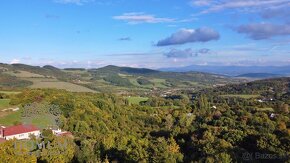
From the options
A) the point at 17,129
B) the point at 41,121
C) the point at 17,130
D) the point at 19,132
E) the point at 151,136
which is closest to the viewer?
the point at 19,132

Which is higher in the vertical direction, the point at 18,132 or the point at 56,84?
the point at 56,84

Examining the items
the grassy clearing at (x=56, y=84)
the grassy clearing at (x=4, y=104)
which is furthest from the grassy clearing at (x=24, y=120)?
the grassy clearing at (x=56, y=84)

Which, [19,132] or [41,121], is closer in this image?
[19,132]

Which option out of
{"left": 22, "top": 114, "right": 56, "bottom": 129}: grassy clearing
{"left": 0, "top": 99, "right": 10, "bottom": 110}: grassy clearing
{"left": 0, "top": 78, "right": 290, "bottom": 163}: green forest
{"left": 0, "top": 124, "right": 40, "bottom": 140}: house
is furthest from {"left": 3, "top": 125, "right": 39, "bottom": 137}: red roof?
{"left": 0, "top": 99, "right": 10, "bottom": 110}: grassy clearing

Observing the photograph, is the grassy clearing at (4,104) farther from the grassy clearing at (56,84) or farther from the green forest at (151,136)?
the grassy clearing at (56,84)

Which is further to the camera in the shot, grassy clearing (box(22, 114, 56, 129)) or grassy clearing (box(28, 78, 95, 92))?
grassy clearing (box(28, 78, 95, 92))

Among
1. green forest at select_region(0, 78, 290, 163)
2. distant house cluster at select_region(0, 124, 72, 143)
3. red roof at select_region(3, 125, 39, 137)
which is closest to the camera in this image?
green forest at select_region(0, 78, 290, 163)

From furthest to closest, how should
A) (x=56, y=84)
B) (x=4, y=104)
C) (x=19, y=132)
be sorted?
(x=56, y=84) < (x=4, y=104) < (x=19, y=132)

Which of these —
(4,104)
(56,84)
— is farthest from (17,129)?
(56,84)

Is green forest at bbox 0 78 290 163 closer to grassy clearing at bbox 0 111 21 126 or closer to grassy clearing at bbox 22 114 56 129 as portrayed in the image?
grassy clearing at bbox 22 114 56 129

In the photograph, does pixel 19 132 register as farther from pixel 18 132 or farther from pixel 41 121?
pixel 41 121
